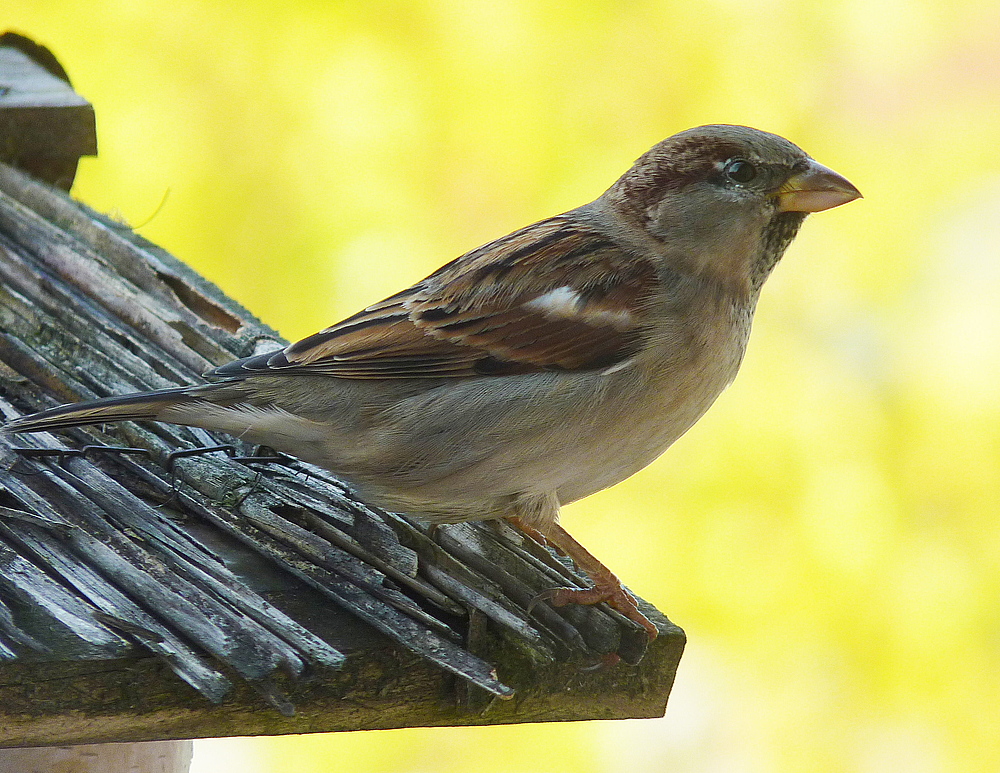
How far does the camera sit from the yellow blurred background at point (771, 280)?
425 cm

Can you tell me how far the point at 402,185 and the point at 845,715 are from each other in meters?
2.57

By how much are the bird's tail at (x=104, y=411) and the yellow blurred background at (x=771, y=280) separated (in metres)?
2.59

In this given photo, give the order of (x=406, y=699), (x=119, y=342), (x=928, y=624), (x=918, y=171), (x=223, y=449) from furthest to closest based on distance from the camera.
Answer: (x=918, y=171), (x=928, y=624), (x=119, y=342), (x=223, y=449), (x=406, y=699)

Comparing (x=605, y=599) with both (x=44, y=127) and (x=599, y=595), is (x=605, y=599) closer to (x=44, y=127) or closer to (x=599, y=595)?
(x=599, y=595)

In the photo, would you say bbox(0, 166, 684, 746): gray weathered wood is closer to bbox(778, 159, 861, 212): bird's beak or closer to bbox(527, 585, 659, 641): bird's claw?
bbox(527, 585, 659, 641): bird's claw

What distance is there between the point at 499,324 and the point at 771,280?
2.89m

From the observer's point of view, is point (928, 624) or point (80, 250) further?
point (928, 624)

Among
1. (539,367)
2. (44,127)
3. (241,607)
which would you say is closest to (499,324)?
(539,367)

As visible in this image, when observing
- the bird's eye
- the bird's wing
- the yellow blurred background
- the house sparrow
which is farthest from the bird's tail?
the yellow blurred background

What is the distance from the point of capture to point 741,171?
7.39 feet

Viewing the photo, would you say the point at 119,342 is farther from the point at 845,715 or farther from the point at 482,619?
the point at 845,715

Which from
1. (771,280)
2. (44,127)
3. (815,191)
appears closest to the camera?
(815,191)

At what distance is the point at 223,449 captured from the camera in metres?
1.97

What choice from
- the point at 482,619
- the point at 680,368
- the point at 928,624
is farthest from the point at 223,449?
the point at 928,624
